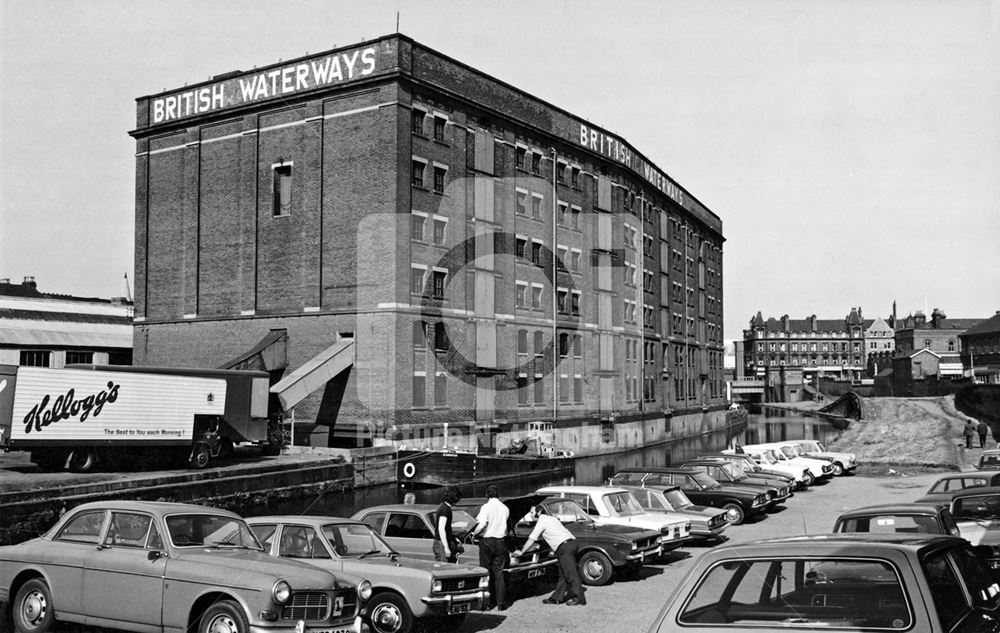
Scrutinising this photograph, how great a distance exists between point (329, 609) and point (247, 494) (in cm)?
2375

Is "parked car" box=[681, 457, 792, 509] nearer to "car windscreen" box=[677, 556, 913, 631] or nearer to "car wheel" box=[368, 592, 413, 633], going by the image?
"car wheel" box=[368, 592, 413, 633]

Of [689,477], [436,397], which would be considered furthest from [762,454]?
[436,397]

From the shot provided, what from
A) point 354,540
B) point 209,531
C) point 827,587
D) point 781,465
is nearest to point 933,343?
point 781,465

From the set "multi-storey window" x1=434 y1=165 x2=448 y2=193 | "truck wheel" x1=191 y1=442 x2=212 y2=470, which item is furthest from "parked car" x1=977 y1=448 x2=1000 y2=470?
"multi-storey window" x1=434 y1=165 x2=448 y2=193

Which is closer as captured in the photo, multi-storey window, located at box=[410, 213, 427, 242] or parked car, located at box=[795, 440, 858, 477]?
parked car, located at box=[795, 440, 858, 477]

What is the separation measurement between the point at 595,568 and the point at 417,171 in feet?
107

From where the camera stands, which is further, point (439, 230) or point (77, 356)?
point (77, 356)

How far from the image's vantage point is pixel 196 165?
50.6m

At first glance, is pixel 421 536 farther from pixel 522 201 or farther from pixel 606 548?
pixel 522 201

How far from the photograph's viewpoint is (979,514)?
15148mm

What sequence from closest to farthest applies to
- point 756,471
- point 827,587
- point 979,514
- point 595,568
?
point 827,587
point 979,514
point 595,568
point 756,471

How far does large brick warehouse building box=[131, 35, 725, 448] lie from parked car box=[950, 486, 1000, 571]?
3027 cm

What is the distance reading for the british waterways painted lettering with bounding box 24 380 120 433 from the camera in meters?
29.3

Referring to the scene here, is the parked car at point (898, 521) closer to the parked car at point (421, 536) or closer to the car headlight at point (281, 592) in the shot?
the parked car at point (421, 536)
